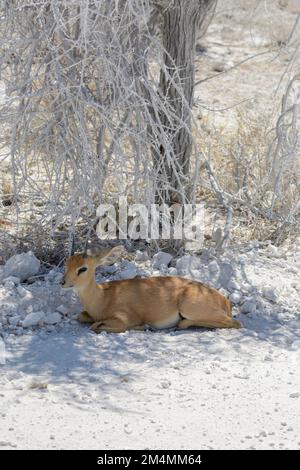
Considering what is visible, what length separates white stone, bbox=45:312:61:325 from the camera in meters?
6.85

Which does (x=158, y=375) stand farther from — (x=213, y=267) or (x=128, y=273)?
(x=213, y=267)

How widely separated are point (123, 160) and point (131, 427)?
2099 mm

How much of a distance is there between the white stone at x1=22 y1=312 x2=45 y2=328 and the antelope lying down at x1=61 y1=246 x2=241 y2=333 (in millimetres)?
276

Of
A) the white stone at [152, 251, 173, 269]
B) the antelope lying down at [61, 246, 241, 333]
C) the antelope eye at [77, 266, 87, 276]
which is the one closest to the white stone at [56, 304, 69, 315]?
the antelope lying down at [61, 246, 241, 333]

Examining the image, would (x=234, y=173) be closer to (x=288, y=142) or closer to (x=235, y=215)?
(x=235, y=215)

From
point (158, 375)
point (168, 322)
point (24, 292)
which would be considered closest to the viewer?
point (158, 375)

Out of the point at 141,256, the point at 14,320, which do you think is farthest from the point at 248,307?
the point at 14,320

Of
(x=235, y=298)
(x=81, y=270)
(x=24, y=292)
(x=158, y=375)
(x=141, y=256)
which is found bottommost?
(x=158, y=375)

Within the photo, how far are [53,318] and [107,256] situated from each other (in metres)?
0.62

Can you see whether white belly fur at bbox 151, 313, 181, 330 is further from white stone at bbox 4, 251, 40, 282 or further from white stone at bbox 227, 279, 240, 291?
white stone at bbox 4, 251, 40, 282

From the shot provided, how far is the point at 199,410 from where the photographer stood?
5562 millimetres

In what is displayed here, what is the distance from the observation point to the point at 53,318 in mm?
6867

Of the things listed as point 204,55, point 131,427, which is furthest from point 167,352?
point 204,55

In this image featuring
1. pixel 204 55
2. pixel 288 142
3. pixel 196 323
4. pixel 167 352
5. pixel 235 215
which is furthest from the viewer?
pixel 204 55
